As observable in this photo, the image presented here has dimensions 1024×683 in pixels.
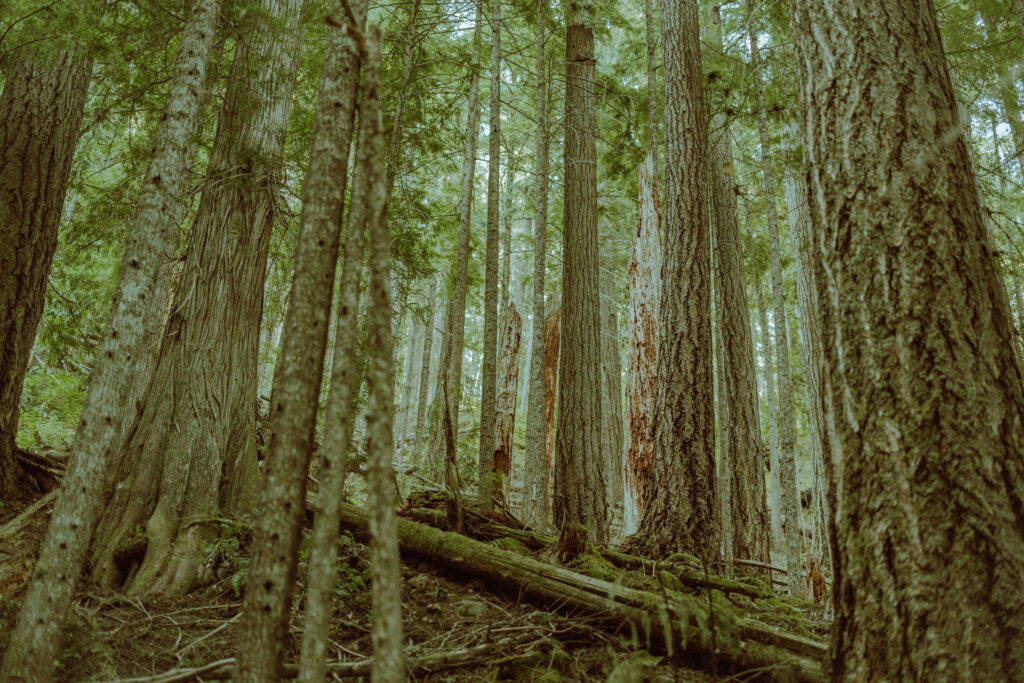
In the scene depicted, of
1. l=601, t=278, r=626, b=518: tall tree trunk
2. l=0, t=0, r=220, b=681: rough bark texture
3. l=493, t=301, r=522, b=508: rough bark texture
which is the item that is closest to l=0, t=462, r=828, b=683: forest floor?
l=0, t=0, r=220, b=681: rough bark texture

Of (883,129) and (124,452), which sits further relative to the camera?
(124,452)

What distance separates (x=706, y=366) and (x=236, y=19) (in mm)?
5307

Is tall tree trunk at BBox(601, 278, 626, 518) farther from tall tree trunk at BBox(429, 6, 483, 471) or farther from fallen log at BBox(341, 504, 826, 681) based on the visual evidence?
fallen log at BBox(341, 504, 826, 681)

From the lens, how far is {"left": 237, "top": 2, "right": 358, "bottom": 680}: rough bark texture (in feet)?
6.58

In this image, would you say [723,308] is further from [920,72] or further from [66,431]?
[66,431]

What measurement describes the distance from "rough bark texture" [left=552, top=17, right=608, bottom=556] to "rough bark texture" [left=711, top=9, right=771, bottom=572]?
1.70m

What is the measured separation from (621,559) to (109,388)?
3853mm

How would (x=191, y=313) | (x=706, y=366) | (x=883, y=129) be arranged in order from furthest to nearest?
(x=706, y=366) < (x=191, y=313) < (x=883, y=129)

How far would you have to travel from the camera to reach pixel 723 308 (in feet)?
27.8

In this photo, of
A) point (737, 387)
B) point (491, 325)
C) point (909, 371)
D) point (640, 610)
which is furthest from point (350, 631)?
point (737, 387)

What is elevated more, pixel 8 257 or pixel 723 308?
pixel 723 308

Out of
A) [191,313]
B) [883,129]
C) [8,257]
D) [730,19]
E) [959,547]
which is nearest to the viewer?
[959,547]

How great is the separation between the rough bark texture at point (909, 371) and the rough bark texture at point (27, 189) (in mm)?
6177

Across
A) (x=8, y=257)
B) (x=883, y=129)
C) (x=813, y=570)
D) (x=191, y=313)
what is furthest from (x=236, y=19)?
(x=813, y=570)
